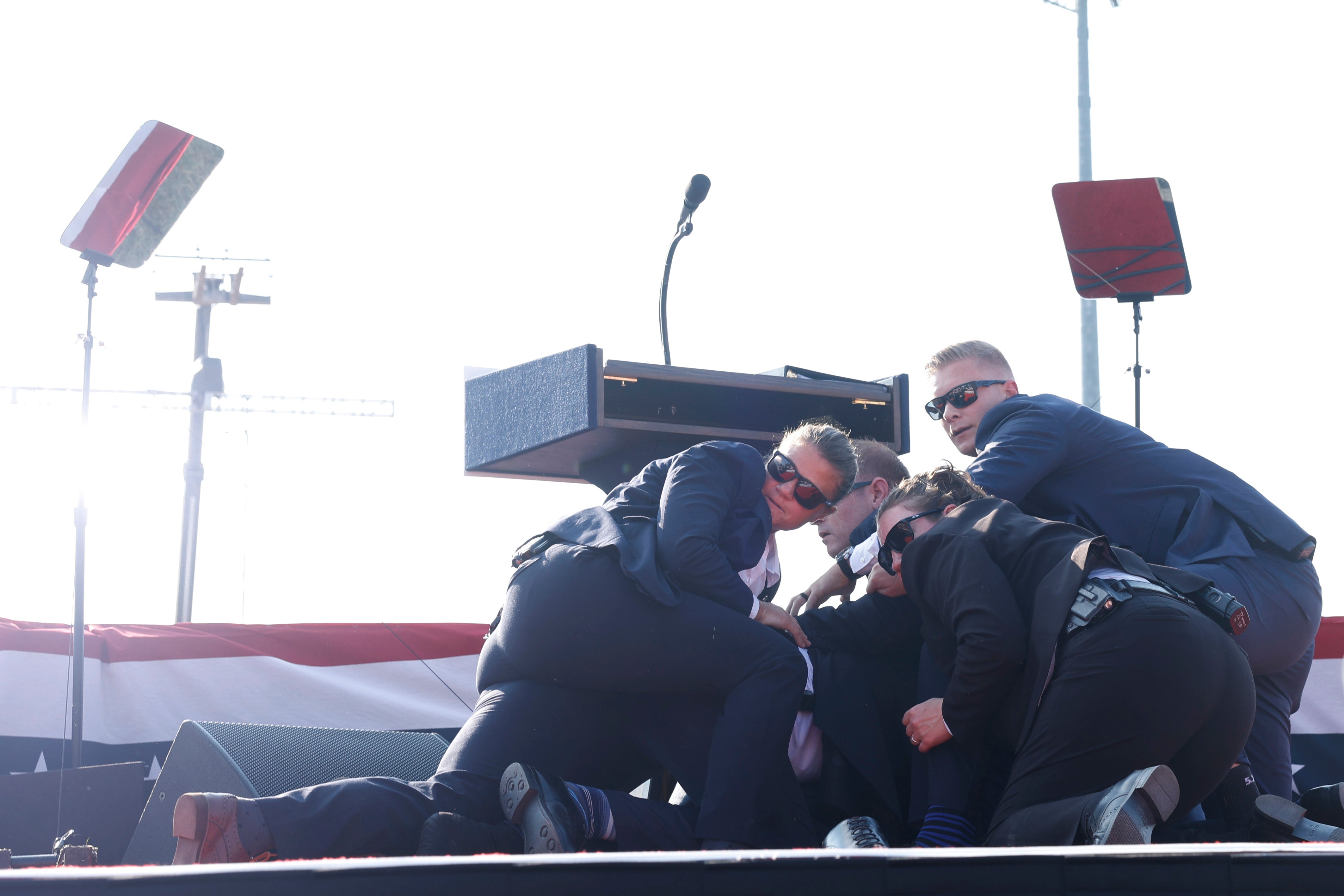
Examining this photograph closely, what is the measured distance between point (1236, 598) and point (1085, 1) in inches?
312

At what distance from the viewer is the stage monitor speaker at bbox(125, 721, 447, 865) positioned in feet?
6.20

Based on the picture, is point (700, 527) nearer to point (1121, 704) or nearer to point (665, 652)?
point (665, 652)

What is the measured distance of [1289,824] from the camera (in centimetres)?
169

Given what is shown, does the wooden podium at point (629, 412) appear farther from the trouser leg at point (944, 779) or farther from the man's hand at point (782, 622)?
→ the trouser leg at point (944, 779)

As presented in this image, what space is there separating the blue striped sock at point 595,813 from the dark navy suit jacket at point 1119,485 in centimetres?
91

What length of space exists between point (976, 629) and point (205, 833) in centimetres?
110

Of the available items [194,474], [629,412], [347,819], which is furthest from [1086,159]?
[194,474]

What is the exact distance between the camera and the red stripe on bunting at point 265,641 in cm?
320

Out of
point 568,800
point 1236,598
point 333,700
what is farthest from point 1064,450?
point 333,700

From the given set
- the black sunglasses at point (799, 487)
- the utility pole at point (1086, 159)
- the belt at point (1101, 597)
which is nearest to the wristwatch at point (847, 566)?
the black sunglasses at point (799, 487)

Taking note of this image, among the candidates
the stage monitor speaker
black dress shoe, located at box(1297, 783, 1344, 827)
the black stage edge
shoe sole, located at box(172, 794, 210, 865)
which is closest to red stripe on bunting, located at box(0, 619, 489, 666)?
the stage monitor speaker

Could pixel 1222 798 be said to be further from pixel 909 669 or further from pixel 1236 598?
pixel 909 669

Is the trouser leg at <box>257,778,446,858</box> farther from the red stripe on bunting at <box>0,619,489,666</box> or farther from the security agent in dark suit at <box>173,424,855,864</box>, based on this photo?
the red stripe on bunting at <box>0,619,489,666</box>

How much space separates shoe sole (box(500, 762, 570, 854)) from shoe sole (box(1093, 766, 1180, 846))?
0.72 metres
